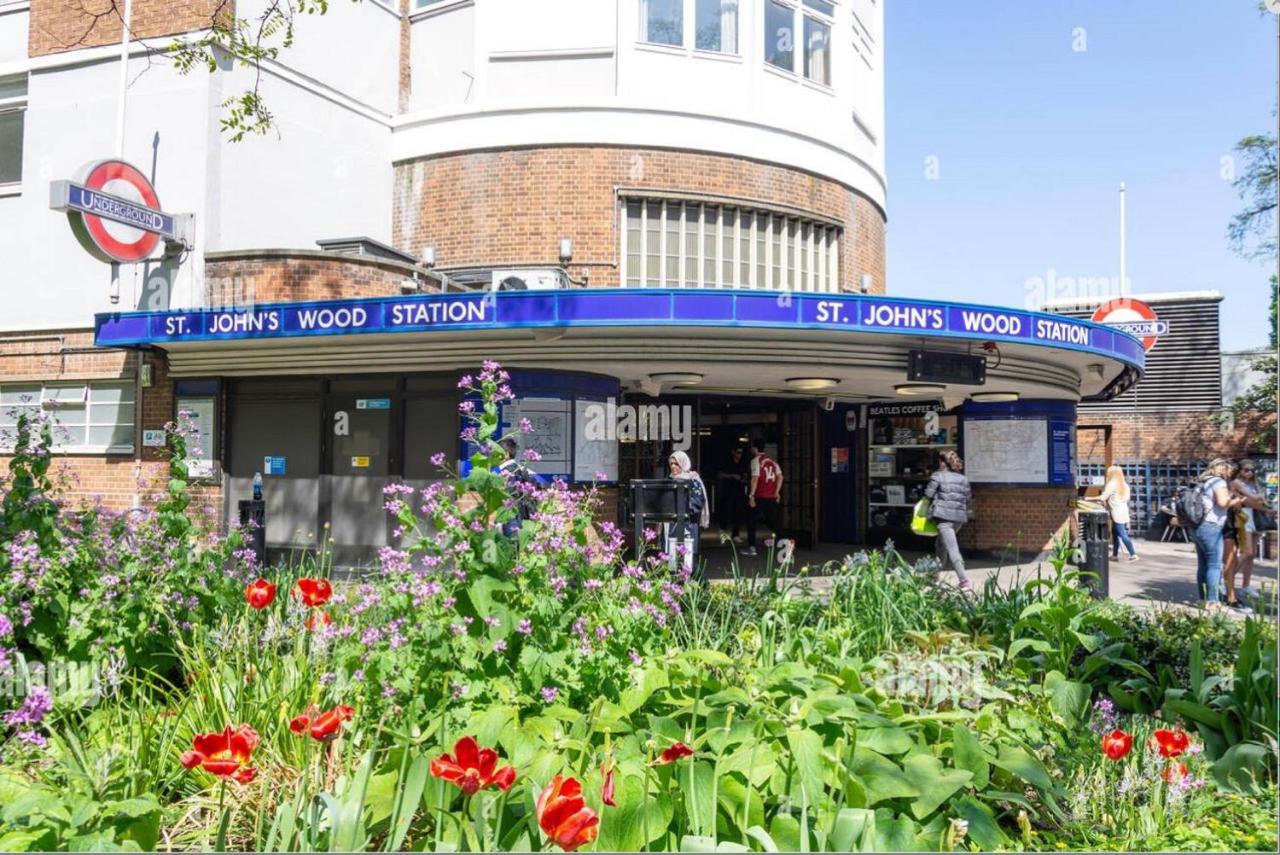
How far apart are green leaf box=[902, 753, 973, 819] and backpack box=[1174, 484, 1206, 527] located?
8658 millimetres

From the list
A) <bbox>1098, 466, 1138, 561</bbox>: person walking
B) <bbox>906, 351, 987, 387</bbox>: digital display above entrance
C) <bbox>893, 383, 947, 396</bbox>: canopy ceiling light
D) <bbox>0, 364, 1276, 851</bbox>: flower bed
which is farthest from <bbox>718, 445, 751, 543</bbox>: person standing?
<bbox>0, 364, 1276, 851</bbox>: flower bed

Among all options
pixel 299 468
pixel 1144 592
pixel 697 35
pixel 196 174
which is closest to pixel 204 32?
pixel 196 174

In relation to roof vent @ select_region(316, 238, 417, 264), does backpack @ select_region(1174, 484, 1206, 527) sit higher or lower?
lower

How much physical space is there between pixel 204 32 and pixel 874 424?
1259 centimetres

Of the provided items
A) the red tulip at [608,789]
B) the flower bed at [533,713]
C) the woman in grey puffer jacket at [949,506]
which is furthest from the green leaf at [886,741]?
the woman in grey puffer jacket at [949,506]

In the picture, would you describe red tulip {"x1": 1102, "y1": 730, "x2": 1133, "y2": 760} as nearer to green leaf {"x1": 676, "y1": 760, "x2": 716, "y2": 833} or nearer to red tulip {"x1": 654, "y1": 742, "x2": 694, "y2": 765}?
green leaf {"x1": 676, "y1": 760, "x2": 716, "y2": 833}

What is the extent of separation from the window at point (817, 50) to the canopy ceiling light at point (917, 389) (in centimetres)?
625

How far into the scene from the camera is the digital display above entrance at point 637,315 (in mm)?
10312

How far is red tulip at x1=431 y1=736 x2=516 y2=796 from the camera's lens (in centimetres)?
223

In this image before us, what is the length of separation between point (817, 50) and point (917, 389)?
281 inches

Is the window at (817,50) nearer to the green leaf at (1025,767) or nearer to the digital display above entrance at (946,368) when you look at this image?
the digital display above entrance at (946,368)

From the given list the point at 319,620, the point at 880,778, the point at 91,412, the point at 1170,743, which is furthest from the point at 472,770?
the point at 91,412

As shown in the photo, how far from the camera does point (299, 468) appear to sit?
12.7m

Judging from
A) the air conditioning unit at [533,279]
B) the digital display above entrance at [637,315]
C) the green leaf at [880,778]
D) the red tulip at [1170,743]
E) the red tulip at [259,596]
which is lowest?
the green leaf at [880,778]
